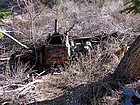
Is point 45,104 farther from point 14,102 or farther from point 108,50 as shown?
point 108,50

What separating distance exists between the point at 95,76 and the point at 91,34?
6.55 feet

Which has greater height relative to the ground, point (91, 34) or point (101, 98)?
point (91, 34)

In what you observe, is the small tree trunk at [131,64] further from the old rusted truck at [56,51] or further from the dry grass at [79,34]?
the old rusted truck at [56,51]

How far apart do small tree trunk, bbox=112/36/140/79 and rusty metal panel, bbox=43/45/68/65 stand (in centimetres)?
116

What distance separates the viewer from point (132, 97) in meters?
4.41

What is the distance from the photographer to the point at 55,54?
568cm

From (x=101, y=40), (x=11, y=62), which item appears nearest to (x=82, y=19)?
(x=101, y=40)

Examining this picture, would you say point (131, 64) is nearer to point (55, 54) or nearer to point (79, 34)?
point (55, 54)

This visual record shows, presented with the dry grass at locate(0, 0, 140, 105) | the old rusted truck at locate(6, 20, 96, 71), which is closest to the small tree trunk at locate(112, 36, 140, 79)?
the dry grass at locate(0, 0, 140, 105)

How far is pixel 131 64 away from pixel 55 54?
159 cm

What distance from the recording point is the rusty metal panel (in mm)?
5645

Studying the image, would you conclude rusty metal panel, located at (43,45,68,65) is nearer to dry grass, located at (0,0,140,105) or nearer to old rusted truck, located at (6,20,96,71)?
old rusted truck, located at (6,20,96,71)

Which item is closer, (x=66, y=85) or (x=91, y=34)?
(x=66, y=85)

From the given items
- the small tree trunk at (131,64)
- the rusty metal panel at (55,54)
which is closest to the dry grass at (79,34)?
the rusty metal panel at (55,54)
